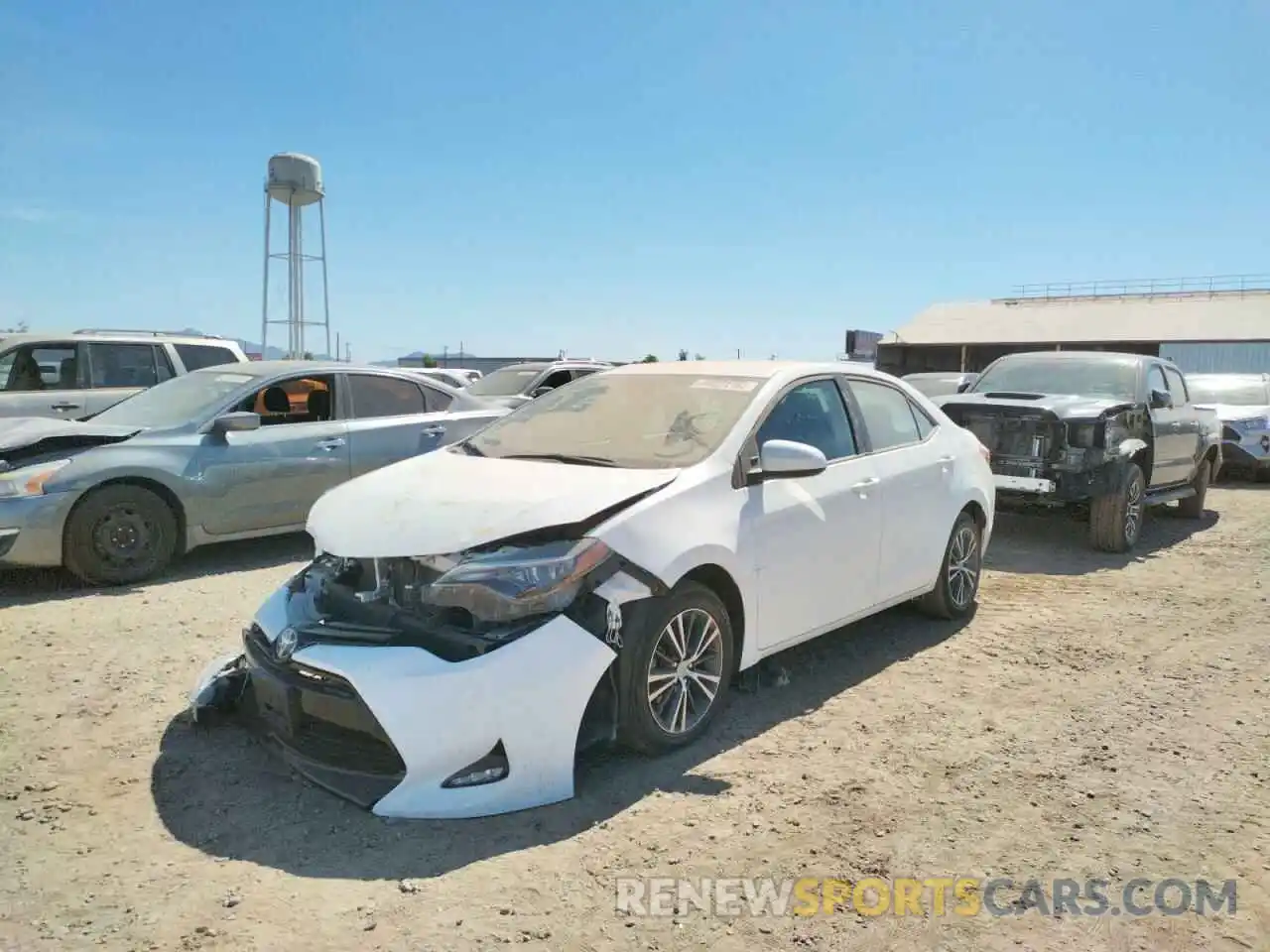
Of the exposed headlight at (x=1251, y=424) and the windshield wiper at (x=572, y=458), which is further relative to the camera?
the exposed headlight at (x=1251, y=424)

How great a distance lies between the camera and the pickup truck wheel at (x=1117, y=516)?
7949mm

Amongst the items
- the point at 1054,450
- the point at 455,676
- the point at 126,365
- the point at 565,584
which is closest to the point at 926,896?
the point at 565,584

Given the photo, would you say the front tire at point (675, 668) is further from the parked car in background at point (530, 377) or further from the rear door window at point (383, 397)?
the parked car in background at point (530, 377)

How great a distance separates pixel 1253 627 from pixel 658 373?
4176mm

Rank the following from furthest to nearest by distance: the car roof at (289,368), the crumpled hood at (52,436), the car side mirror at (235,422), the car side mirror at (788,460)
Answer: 1. the car roof at (289,368)
2. the car side mirror at (235,422)
3. the crumpled hood at (52,436)
4. the car side mirror at (788,460)

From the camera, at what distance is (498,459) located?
13.9 ft

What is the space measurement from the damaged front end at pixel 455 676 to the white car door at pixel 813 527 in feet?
2.66

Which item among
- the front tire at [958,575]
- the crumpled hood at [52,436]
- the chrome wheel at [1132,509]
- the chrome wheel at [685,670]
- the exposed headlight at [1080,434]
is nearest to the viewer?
the chrome wheel at [685,670]

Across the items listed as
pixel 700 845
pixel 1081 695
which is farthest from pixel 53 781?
pixel 1081 695

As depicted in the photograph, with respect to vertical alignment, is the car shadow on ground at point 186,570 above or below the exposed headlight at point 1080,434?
below

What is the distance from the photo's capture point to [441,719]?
2.97 m

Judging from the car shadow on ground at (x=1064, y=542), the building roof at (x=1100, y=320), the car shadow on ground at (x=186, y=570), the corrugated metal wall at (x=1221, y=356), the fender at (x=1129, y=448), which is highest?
the building roof at (x=1100, y=320)

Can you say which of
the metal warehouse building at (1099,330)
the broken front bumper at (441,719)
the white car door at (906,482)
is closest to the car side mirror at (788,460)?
the white car door at (906,482)

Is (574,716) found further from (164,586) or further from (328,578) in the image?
(164,586)
